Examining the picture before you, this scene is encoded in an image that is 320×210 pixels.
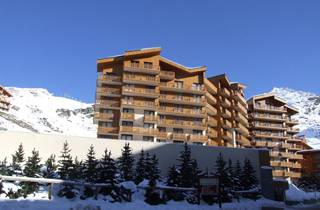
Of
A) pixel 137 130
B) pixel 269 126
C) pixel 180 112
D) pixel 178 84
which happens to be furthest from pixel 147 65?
pixel 269 126

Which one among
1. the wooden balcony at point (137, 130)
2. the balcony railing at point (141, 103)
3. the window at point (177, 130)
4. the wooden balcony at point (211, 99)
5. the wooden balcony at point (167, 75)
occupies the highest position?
the wooden balcony at point (167, 75)

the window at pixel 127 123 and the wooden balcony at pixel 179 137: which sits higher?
the window at pixel 127 123

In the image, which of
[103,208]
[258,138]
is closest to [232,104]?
[258,138]

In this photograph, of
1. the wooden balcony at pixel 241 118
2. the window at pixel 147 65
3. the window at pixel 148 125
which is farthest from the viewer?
the wooden balcony at pixel 241 118

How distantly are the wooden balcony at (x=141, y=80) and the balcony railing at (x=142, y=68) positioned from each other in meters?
1.15

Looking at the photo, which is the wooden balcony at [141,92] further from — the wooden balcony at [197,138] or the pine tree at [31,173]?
the pine tree at [31,173]

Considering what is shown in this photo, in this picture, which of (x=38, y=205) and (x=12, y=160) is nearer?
(x=38, y=205)

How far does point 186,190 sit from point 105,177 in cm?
503

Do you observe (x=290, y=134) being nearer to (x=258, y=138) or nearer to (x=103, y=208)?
(x=258, y=138)

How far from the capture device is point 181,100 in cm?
7744

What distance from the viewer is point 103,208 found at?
17594 millimetres

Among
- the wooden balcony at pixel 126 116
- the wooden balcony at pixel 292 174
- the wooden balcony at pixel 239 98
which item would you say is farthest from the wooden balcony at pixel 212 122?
the wooden balcony at pixel 292 174

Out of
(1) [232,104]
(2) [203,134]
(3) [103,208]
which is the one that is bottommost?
(3) [103,208]

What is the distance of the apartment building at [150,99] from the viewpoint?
238ft
